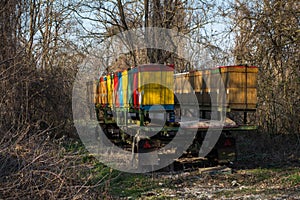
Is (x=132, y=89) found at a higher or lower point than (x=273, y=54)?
lower

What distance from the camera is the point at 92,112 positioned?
16.9m

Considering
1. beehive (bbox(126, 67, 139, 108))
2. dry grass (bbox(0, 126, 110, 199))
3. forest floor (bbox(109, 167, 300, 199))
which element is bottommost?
forest floor (bbox(109, 167, 300, 199))

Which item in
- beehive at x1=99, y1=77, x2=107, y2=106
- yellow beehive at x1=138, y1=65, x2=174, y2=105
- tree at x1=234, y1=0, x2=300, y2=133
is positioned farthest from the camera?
beehive at x1=99, y1=77, x2=107, y2=106

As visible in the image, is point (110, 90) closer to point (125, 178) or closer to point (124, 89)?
point (124, 89)

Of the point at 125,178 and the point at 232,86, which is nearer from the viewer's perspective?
the point at 125,178

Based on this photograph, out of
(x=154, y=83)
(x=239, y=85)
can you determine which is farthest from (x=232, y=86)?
(x=154, y=83)

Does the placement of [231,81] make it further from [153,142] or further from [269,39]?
[269,39]

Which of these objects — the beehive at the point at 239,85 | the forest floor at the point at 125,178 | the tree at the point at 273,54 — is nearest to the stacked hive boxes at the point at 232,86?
the beehive at the point at 239,85

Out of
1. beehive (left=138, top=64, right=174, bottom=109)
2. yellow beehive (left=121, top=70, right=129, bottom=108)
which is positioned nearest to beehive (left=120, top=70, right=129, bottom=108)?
yellow beehive (left=121, top=70, right=129, bottom=108)

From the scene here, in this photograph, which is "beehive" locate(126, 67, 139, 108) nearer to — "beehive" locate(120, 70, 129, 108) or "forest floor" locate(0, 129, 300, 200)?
"beehive" locate(120, 70, 129, 108)

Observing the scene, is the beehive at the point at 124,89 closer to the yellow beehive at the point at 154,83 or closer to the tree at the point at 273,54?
the yellow beehive at the point at 154,83

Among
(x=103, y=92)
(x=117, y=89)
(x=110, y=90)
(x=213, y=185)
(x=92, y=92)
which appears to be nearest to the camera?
(x=213, y=185)

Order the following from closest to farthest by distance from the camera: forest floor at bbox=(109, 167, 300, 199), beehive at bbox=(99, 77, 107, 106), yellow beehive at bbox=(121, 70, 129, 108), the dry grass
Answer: the dry grass → forest floor at bbox=(109, 167, 300, 199) → yellow beehive at bbox=(121, 70, 129, 108) → beehive at bbox=(99, 77, 107, 106)

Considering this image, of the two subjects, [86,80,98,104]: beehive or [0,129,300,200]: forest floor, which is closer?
[0,129,300,200]: forest floor
